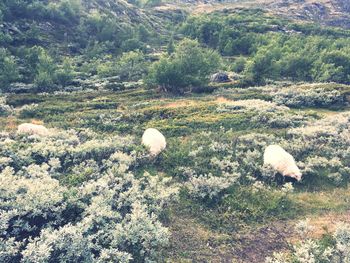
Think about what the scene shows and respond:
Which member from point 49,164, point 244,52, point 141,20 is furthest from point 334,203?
point 141,20

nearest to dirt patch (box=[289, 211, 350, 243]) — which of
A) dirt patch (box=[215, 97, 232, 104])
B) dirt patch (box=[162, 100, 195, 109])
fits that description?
dirt patch (box=[162, 100, 195, 109])

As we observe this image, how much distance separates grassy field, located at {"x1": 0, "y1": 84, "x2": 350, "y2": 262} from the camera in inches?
874

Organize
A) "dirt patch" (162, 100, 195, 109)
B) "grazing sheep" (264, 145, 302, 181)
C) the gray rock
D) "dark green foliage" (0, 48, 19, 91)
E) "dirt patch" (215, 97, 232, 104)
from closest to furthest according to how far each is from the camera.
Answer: "grazing sheep" (264, 145, 302, 181)
"dirt patch" (162, 100, 195, 109)
"dirt patch" (215, 97, 232, 104)
"dark green foliage" (0, 48, 19, 91)
the gray rock

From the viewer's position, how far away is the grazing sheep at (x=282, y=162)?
29.2m

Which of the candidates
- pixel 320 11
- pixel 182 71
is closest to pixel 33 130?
pixel 182 71

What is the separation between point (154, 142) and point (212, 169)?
6.78 m

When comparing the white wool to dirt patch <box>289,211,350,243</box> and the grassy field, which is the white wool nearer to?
the grassy field

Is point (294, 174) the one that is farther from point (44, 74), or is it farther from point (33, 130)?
point (44, 74)

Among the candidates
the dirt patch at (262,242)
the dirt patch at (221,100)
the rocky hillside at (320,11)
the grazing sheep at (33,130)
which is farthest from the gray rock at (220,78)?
the rocky hillside at (320,11)

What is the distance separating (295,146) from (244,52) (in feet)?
276

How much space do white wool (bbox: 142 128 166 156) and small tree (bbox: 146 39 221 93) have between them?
28.0 m

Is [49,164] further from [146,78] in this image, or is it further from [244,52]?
[244,52]

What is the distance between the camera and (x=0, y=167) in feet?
89.4

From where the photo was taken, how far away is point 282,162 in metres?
29.8
